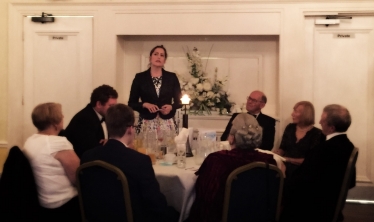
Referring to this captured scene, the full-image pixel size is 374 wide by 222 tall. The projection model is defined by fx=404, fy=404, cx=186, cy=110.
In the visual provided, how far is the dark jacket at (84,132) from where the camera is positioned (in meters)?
2.93

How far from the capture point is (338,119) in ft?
8.80

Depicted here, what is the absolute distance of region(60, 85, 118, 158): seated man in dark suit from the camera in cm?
293

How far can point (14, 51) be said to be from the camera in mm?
5016

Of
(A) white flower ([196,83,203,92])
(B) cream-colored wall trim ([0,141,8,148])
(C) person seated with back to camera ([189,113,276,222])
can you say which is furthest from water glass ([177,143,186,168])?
Result: (B) cream-colored wall trim ([0,141,8,148])

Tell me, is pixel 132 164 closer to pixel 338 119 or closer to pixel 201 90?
pixel 338 119

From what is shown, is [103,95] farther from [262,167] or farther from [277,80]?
[277,80]

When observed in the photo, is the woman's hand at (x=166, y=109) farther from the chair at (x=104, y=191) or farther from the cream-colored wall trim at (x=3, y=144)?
the cream-colored wall trim at (x=3, y=144)

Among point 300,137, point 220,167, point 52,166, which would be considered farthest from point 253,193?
point 300,137

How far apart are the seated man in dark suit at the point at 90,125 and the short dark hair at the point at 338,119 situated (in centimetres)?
160

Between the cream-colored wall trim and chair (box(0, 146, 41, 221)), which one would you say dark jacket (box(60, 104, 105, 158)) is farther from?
the cream-colored wall trim

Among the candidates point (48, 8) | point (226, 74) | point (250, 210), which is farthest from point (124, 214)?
point (48, 8)

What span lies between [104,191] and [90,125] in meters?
0.92

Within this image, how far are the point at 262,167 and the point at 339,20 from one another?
9.88 ft

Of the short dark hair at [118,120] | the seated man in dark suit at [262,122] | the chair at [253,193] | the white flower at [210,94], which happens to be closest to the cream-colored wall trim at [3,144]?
the white flower at [210,94]
